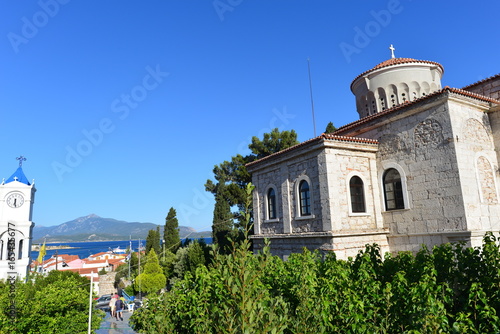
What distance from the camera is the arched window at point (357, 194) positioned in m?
12.7

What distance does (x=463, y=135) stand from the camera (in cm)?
1123

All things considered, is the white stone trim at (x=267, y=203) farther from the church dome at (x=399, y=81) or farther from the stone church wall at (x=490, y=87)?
the stone church wall at (x=490, y=87)

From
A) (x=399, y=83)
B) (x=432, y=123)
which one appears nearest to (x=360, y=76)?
(x=399, y=83)

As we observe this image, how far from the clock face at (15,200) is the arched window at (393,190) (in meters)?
23.6

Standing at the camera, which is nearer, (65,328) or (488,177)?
(65,328)

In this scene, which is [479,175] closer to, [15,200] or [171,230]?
[15,200]

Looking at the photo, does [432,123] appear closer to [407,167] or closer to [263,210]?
[407,167]

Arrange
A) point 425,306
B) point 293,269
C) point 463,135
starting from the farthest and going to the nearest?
point 463,135 → point 293,269 → point 425,306

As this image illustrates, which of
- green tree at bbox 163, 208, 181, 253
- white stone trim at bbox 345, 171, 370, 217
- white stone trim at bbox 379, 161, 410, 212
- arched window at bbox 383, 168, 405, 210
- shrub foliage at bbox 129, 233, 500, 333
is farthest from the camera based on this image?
green tree at bbox 163, 208, 181, 253

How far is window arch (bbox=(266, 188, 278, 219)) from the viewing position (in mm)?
15351

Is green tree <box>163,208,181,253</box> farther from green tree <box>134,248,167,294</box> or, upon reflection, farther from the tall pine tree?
the tall pine tree

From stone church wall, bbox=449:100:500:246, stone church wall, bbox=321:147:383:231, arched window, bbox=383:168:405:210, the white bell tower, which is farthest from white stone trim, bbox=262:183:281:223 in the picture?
the white bell tower

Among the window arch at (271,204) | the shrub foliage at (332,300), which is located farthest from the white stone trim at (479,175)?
the window arch at (271,204)

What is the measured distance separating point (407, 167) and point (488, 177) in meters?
2.78
